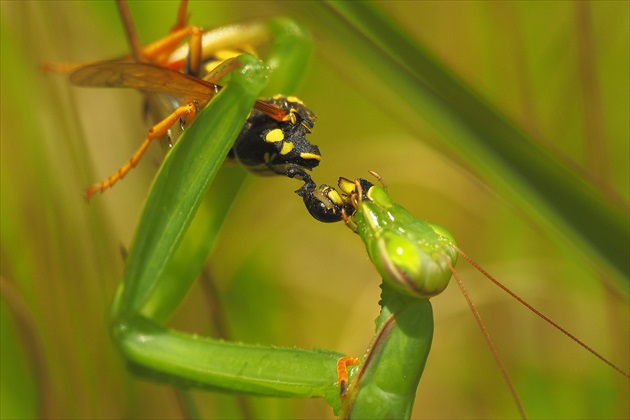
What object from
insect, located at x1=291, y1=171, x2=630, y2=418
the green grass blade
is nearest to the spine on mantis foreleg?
insect, located at x1=291, y1=171, x2=630, y2=418

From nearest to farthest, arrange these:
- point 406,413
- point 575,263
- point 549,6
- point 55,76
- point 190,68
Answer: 1. point 406,413
2. point 190,68
3. point 55,76
4. point 575,263
5. point 549,6

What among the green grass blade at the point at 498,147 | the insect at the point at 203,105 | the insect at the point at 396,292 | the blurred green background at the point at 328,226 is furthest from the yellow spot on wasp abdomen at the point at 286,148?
the blurred green background at the point at 328,226

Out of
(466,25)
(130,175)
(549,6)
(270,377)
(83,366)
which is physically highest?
(549,6)

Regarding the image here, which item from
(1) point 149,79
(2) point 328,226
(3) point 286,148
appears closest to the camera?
(1) point 149,79

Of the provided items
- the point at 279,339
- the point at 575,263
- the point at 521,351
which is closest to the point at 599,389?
the point at 521,351

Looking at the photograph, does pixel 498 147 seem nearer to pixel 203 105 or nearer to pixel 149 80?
pixel 203 105

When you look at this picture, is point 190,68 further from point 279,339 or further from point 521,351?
point 521,351

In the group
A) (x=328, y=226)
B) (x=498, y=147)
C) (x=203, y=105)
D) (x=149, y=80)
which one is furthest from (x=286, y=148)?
(x=328, y=226)
